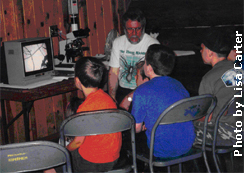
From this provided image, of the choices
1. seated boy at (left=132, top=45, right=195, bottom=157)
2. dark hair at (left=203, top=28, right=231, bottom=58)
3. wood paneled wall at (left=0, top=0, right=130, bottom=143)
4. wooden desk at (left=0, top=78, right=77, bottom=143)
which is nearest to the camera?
seated boy at (left=132, top=45, right=195, bottom=157)

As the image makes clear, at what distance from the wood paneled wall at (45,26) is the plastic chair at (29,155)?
2026 millimetres

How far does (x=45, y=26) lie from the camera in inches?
140

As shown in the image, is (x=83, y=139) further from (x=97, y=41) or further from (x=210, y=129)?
(x=97, y=41)

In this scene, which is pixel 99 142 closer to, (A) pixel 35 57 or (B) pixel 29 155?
(B) pixel 29 155

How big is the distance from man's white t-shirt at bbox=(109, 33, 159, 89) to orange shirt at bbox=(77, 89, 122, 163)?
1.31m

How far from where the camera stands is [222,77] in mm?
1991

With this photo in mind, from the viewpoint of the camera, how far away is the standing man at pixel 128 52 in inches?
116

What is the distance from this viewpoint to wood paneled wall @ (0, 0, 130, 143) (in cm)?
318

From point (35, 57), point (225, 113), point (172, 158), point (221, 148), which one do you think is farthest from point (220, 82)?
point (35, 57)

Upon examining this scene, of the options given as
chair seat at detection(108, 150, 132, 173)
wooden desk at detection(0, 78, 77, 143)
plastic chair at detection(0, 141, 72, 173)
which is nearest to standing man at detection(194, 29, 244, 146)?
chair seat at detection(108, 150, 132, 173)

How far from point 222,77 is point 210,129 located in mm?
356

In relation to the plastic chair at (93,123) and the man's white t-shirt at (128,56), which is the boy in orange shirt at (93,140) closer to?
the plastic chair at (93,123)

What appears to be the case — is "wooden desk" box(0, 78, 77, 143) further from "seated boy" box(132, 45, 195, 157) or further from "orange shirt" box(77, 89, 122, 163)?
"seated boy" box(132, 45, 195, 157)

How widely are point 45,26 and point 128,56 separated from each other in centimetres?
110
